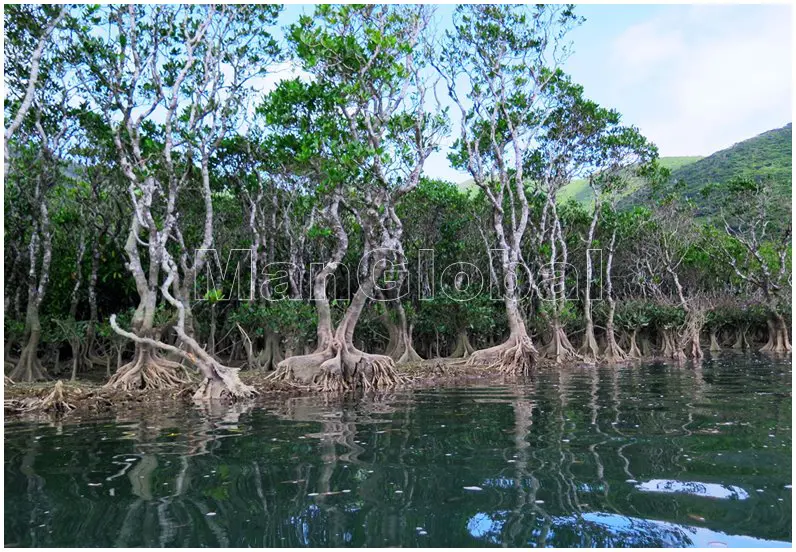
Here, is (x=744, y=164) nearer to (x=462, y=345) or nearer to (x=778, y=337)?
(x=778, y=337)

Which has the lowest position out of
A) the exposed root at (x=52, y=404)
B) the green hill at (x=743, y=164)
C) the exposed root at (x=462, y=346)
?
the exposed root at (x=52, y=404)

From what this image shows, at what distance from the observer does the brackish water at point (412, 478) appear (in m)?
4.59

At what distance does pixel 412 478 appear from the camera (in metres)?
6.05

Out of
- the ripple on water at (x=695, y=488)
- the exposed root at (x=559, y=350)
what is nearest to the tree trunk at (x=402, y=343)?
the exposed root at (x=559, y=350)

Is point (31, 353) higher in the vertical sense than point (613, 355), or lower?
higher

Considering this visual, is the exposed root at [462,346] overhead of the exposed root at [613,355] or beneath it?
overhead

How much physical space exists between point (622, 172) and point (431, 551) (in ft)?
89.5

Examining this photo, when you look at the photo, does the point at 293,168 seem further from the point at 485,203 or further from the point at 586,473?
the point at 586,473

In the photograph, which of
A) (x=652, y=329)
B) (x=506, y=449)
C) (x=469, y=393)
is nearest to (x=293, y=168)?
(x=469, y=393)

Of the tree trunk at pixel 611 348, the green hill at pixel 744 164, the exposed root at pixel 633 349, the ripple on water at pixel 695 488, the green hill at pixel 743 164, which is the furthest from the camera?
the green hill at pixel 744 164

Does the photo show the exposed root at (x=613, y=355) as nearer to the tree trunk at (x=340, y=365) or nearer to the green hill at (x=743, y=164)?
the tree trunk at (x=340, y=365)

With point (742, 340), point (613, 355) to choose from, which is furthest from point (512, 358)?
point (742, 340)

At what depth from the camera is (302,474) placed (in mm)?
6305

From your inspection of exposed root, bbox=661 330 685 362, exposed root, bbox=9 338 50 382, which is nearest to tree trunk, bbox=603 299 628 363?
exposed root, bbox=661 330 685 362
